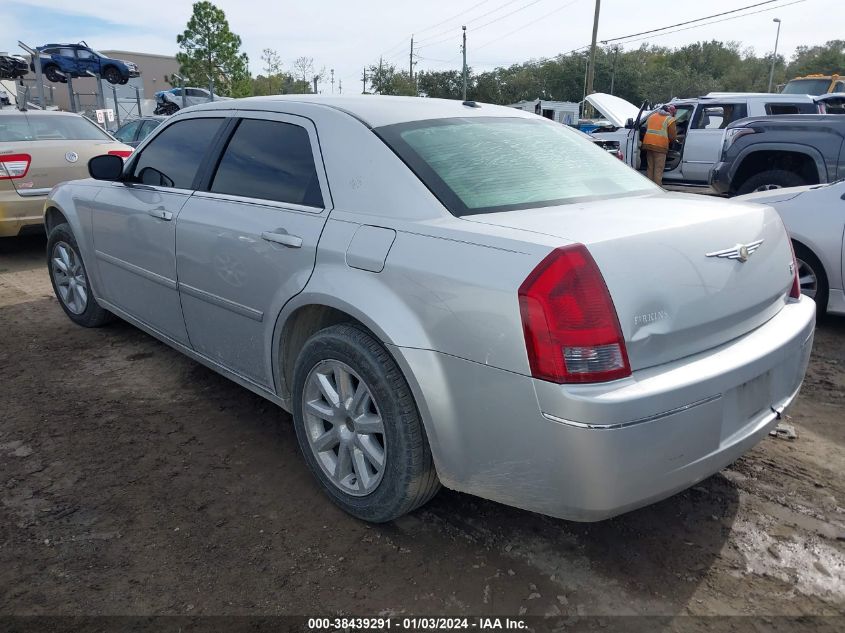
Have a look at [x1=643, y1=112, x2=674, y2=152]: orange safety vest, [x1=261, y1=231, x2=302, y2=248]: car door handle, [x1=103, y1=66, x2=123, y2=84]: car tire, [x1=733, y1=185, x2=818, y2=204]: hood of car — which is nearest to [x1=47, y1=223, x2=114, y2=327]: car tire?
[x1=261, y1=231, x2=302, y2=248]: car door handle

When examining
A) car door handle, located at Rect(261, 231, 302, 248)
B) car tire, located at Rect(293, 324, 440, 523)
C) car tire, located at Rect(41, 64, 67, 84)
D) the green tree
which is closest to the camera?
car tire, located at Rect(293, 324, 440, 523)

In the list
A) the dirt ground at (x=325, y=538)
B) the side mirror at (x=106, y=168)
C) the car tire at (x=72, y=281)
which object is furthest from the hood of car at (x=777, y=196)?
the car tire at (x=72, y=281)

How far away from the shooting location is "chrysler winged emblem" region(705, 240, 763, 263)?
2.20 metres

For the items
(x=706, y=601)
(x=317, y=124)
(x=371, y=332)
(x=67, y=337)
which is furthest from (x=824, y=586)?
(x=67, y=337)

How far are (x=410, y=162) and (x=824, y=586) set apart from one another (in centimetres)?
208

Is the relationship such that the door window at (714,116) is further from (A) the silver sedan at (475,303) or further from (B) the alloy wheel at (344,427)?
(B) the alloy wheel at (344,427)

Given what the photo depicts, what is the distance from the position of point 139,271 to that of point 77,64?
2358 centimetres

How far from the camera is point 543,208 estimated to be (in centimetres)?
242

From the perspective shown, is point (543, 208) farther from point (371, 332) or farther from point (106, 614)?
point (106, 614)

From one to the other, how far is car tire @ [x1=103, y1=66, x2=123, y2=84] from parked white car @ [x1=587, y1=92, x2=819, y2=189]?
1903 centimetres

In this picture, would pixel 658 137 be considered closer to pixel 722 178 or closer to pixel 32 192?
pixel 722 178

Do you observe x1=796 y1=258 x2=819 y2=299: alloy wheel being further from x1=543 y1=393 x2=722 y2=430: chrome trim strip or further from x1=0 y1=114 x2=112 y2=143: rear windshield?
x1=0 y1=114 x2=112 y2=143: rear windshield

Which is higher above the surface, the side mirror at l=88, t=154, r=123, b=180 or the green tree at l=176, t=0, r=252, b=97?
the green tree at l=176, t=0, r=252, b=97

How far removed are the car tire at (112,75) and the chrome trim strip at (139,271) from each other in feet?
76.7
